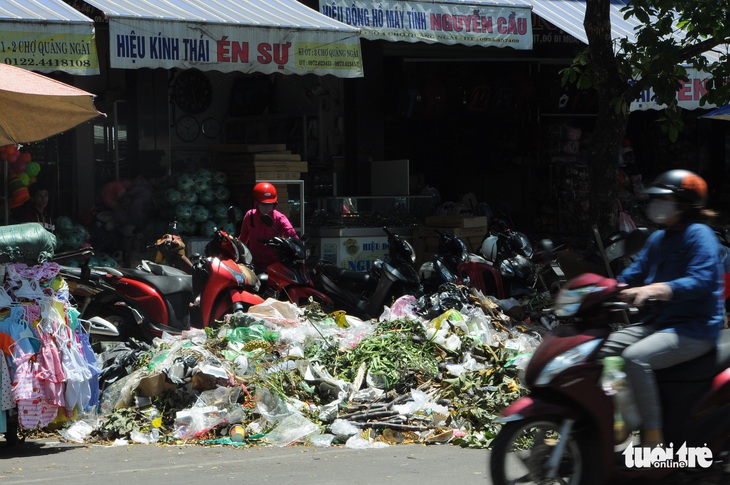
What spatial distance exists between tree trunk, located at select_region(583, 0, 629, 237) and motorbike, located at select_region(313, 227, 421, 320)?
222 cm

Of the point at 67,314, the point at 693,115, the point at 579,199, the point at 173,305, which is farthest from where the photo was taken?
the point at 693,115

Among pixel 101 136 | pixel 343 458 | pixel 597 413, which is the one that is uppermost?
pixel 101 136

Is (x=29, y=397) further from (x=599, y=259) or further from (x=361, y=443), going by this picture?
(x=599, y=259)

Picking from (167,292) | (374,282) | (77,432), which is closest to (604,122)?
(374,282)

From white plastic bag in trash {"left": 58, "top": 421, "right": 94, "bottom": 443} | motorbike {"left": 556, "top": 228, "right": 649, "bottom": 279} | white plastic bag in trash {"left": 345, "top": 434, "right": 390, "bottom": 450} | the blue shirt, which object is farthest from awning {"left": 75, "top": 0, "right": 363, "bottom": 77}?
the blue shirt

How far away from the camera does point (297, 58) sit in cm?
1142

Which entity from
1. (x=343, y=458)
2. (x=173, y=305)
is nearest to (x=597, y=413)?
(x=343, y=458)

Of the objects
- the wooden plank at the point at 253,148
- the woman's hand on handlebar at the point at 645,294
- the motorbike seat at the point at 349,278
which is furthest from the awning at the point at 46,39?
the woman's hand on handlebar at the point at 645,294

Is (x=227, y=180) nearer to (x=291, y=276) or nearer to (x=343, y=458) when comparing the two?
(x=291, y=276)

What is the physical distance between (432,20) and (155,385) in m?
6.94

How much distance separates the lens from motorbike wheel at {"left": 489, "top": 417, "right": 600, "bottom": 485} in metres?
4.73

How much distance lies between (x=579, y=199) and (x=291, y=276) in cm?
770

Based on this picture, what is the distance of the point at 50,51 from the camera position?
32.4ft

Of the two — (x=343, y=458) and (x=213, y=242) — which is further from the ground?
(x=213, y=242)
